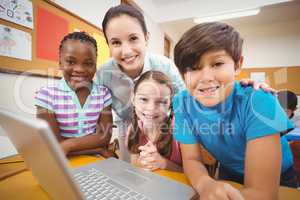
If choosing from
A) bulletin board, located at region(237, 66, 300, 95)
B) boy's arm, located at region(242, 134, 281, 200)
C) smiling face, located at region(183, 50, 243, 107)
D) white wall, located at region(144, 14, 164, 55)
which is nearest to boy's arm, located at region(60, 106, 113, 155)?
smiling face, located at region(183, 50, 243, 107)

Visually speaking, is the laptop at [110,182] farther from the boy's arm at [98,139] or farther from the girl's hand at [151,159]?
the boy's arm at [98,139]

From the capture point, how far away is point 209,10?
220 cm

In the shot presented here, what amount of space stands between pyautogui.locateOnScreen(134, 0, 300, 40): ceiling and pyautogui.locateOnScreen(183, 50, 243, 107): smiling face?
1604mm

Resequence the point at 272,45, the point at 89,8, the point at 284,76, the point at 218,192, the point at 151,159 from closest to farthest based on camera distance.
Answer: the point at 218,192
the point at 151,159
the point at 89,8
the point at 272,45
the point at 284,76

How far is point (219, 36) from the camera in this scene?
21.3 inches

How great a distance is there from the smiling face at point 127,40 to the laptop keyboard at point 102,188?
456 millimetres

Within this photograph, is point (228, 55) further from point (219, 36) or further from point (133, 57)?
point (133, 57)

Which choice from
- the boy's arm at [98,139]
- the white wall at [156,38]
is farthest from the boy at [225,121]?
the white wall at [156,38]

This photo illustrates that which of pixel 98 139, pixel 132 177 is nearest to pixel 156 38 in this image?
pixel 98 139

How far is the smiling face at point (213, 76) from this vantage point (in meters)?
0.53

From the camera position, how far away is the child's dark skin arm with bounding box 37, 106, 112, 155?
693 mm

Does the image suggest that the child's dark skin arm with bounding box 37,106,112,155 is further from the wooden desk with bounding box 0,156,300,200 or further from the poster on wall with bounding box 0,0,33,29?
the poster on wall with bounding box 0,0,33,29

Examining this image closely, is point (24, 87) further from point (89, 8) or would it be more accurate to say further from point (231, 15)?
point (231, 15)

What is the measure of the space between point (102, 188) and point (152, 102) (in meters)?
0.39
